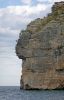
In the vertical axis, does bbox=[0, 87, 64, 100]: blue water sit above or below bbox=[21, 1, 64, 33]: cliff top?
below

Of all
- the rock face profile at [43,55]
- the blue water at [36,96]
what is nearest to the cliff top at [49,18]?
the rock face profile at [43,55]

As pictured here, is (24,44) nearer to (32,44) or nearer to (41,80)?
(32,44)

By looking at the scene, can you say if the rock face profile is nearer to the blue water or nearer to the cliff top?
the cliff top

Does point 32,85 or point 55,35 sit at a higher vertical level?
point 55,35

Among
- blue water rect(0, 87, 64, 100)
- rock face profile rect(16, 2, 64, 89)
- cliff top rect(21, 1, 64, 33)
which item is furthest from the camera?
cliff top rect(21, 1, 64, 33)

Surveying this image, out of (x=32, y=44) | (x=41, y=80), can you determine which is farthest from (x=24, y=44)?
(x=41, y=80)

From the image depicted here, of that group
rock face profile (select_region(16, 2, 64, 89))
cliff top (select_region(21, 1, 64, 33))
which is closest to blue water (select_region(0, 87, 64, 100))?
rock face profile (select_region(16, 2, 64, 89))

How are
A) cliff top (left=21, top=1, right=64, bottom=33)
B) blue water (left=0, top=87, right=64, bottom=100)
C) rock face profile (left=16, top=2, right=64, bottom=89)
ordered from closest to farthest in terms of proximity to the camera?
blue water (left=0, top=87, right=64, bottom=100), rock face profile (left=16, top=2, right=64, bottom=89), cliff top (left=21, top=1, right=64, bottom=33)

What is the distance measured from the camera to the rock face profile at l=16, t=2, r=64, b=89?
4429 inches

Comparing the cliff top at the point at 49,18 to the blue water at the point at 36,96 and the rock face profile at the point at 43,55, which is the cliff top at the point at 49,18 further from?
the blue water at the point at 36,96

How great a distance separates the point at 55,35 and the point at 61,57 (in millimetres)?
5328

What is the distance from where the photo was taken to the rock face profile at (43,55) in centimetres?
11250

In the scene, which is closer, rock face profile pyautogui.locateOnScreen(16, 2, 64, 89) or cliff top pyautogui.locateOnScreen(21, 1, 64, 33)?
rock face profile pyautogui.locateOnScreen(16, 2, 64, 89)

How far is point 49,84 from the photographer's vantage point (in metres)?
114
